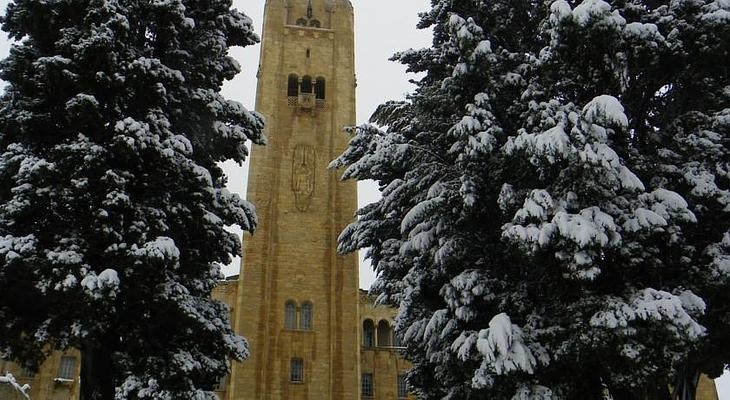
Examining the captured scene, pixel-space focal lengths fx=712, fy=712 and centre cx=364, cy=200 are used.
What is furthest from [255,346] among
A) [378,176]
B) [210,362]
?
[210,362]

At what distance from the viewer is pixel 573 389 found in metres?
11.8

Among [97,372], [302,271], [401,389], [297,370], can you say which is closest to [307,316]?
[302,271]

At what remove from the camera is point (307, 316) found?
31.5 meters

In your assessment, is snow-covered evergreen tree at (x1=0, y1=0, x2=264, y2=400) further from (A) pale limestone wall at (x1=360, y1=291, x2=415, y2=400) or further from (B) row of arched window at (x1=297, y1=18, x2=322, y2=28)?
(B) row of arched window at (x1=297, y1=18, x2=322, y2=28)

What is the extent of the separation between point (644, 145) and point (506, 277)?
3.46 metres

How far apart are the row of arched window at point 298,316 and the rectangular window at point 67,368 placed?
29.9 feet

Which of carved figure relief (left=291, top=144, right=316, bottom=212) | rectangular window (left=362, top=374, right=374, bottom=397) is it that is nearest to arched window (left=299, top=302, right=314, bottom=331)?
rectangular window (left=362, top=374, right=374, bottom=397)

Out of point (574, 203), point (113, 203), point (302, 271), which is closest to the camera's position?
point (113, 203)

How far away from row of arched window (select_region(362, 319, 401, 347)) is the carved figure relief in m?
6.34

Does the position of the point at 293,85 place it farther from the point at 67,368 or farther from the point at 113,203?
the point at 113,203

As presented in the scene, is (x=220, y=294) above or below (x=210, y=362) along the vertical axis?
above

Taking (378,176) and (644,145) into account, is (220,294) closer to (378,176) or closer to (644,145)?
(378,176)

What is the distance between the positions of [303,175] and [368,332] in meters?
8.12

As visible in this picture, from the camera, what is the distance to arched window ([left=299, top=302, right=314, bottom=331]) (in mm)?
31219
